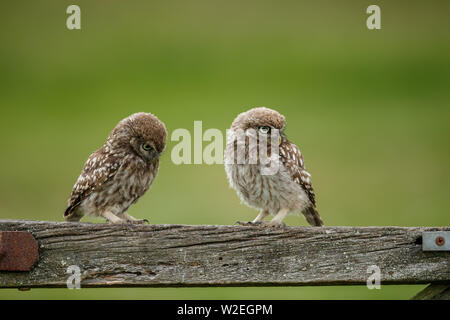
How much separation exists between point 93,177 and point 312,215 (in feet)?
5.02

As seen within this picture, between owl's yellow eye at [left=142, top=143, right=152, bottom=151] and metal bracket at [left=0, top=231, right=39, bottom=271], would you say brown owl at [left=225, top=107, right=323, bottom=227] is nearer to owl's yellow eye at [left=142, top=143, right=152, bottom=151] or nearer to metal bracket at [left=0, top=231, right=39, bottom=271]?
owl's yellow eye at [left=142, top=143, right=152, bottom=151]

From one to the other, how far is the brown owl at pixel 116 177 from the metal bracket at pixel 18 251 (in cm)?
132

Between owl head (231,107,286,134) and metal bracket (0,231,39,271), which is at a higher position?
owl head (231,107,286,134)

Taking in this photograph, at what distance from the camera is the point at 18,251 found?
2910 millimetres

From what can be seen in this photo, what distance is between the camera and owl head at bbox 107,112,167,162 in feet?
13.4

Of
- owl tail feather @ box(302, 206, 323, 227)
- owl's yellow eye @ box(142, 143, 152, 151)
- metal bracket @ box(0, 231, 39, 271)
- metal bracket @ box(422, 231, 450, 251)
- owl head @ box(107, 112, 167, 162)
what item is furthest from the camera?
owl tail feather @ box(302, 206, 323, 227)

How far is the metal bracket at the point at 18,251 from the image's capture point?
9.38ft

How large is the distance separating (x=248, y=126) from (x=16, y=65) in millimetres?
11527

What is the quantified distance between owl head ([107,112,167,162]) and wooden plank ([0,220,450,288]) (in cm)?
116

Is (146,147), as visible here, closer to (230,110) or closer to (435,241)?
(435,241)

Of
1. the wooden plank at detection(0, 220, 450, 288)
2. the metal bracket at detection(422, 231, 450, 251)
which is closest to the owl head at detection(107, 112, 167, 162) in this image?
the wooden plank at detection(0, 220, 450, 288)

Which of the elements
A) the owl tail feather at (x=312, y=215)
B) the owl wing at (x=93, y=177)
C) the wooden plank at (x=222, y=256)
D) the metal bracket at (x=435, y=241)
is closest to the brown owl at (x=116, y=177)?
the owl wing at (x=93, y=177)

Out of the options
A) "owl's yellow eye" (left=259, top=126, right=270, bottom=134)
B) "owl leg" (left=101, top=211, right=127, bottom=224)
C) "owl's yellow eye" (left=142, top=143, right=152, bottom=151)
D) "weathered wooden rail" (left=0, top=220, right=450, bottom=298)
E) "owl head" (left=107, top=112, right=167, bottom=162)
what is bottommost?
"weathered wooden rail" (left=0, top=220, right=450, bottom=298)


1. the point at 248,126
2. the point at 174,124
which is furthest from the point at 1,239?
the point at 174,124
